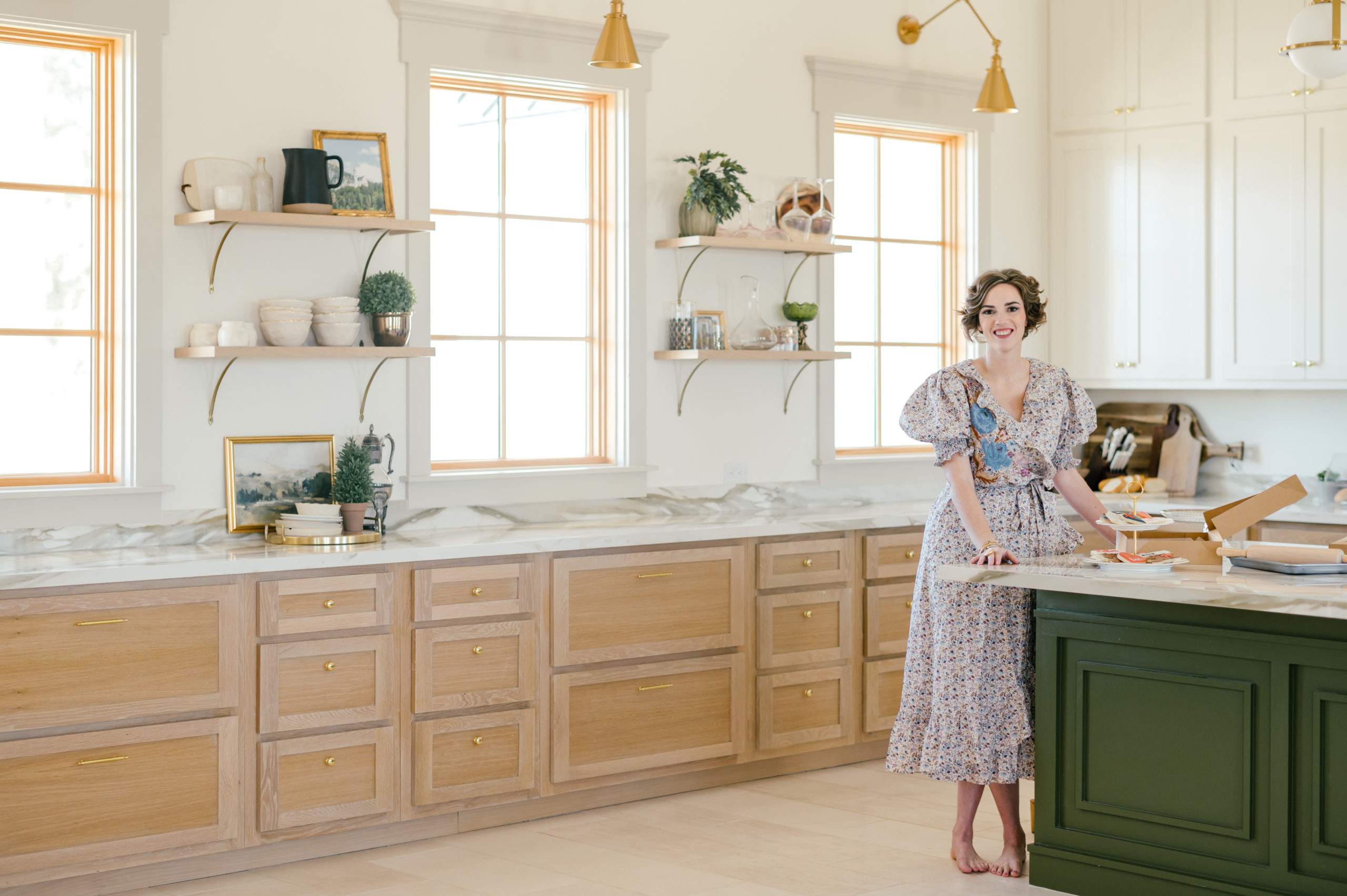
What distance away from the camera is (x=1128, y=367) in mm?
5785

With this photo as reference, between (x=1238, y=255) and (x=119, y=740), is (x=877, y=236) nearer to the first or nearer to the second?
(x=1238, y=255)

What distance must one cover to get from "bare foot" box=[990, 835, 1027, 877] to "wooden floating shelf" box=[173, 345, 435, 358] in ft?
7.27

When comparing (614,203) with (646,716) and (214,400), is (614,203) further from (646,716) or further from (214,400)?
(646,716)

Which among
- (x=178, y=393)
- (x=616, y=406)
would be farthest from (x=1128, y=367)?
(x=178, y=393)

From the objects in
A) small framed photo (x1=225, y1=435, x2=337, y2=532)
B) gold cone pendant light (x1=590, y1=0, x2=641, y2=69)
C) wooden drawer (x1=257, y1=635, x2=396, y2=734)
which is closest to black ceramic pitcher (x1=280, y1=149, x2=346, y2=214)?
small framed photo (x1=225, y1=435, x2=337, y2=532)

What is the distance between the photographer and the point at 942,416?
3.69 m

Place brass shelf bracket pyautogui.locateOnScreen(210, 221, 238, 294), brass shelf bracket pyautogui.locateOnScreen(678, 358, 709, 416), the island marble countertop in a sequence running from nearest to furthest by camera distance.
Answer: the island marble countertop → brass shelf bracket pyautogui.locateOnScreen(210, 221, 238, 294) → brass shelf bracket pyautogui.locateOnScreen(678, 358, 709, 416)

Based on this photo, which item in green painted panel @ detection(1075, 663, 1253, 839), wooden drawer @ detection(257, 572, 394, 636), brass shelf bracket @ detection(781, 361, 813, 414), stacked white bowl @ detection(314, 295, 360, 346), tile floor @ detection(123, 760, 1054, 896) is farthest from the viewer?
brass shelf bracket @ detection(781, 361, 813, 414)

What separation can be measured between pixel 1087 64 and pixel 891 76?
96 centimetres

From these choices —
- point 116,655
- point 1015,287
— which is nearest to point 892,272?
point 1015,287

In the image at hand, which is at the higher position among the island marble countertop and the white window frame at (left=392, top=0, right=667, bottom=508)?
the white window frame at (left=392, top=0, right=667, bottom=508)

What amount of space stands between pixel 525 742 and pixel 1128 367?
10.2 ft

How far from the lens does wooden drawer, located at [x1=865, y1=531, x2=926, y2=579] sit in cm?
493

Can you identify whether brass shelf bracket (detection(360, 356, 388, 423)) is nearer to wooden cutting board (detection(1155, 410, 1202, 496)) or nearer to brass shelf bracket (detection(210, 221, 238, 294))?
brass shelf bracket (detection(210, 221, 238, 294))
